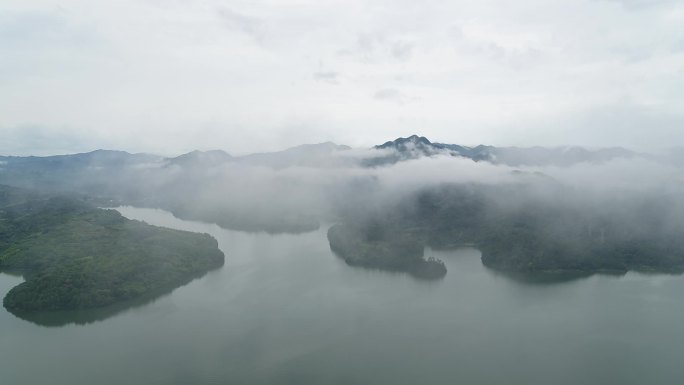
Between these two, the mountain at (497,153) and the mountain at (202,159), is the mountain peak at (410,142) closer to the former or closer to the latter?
the mountain at (497,153)

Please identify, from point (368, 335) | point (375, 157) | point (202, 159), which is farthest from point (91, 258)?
point (202, 159)

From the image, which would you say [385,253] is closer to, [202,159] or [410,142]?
[410,142]

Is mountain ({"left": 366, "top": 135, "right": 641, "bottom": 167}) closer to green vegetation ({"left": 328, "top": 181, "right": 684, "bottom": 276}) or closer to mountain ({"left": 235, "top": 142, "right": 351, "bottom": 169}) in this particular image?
mountain ({"left": 235, "top": 142, "right": 351, "bottom": 169})

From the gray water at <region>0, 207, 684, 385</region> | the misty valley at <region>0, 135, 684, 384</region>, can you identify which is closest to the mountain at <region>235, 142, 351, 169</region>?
the misty valley at <region>0, 135, 684, 384</region>

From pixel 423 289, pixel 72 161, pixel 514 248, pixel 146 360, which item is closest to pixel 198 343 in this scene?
pixel 146 360

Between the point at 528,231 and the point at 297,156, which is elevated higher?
the point at 297,156

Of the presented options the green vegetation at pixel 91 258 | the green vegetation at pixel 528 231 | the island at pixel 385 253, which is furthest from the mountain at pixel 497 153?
the green vegetation at pixel 91 258

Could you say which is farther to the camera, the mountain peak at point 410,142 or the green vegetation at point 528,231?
the mountain peak at point 410,142
